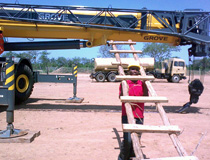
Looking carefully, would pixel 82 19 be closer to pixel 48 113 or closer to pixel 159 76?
pixel 48 113

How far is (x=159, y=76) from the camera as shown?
27.8 meters

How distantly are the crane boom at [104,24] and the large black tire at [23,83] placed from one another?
1510mm

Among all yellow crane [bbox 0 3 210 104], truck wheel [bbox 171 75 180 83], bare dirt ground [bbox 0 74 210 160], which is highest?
yellow crane [bbox 0 3 210 104]

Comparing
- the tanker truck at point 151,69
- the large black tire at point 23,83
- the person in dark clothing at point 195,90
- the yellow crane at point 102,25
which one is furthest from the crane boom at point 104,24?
the tanker truck at point 151,69

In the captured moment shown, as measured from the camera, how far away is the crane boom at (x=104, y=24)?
24.6ft

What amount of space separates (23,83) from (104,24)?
4239 millimetres

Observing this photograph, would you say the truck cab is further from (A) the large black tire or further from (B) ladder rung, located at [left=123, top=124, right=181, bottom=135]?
(B) ladder rung, located at [left=123, top=124, right=181, bottom=135]

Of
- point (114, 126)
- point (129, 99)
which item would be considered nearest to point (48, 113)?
point (114, 126)

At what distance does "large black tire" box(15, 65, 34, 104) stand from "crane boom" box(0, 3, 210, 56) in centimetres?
151

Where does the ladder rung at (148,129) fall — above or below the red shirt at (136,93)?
below

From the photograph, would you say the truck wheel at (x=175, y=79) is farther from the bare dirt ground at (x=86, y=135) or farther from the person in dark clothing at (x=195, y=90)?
the person in dark clothing at (x=195, y=90)

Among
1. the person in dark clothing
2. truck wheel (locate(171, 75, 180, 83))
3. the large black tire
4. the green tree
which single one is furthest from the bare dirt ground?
the green tree

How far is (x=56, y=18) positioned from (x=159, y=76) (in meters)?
22.1

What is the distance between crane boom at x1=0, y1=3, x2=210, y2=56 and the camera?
24.6 ft
